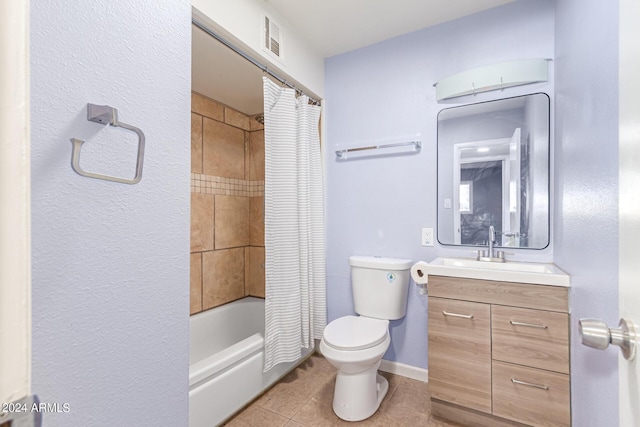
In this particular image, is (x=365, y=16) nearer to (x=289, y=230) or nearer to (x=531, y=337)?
(x=289, y=230)

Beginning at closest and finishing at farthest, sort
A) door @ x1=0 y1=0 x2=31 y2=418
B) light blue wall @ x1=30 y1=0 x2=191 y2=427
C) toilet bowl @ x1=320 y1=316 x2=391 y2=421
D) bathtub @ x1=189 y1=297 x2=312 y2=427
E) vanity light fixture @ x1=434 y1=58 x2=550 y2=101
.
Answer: door @ x1=0 y1=0 x2=31 y2=418 → light blue wall @ x1=30 y1=0 x2=191 y2=427 → bathtub @ x1=189 y1=297 x2=312 y2=427 → toilet bowl @ x1=320 y1=316 x2=391 y2=421 → vanity light fixture @ x1=434 y1=58 x2=550 y2=101

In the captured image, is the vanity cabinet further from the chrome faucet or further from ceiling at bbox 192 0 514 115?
ceiling at bbox 192 0 514 115

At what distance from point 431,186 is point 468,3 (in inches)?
44.2

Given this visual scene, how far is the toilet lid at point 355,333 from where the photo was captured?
1.57m

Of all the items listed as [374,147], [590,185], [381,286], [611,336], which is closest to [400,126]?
[374,147]

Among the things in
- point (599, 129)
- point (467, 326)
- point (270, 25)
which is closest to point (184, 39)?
point (270, 25)

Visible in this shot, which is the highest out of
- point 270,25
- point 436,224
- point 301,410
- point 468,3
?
point 468,3

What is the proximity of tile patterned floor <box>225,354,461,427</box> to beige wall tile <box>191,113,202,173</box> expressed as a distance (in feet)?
5.64

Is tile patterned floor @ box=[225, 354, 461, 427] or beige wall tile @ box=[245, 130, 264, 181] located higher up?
beige wall tile @ box=[245, 130, 264, 181]

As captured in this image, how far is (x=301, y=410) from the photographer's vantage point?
1687mm

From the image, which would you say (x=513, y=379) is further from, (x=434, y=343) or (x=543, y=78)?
(x=543, y=78)

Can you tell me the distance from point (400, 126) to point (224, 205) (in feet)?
5.34

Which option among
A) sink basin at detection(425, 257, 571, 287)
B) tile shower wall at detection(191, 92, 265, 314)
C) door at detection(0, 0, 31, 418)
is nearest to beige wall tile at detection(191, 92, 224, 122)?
tile shower wall at detection(191, 92, 265, 314)

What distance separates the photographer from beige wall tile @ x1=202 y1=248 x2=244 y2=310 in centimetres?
241
